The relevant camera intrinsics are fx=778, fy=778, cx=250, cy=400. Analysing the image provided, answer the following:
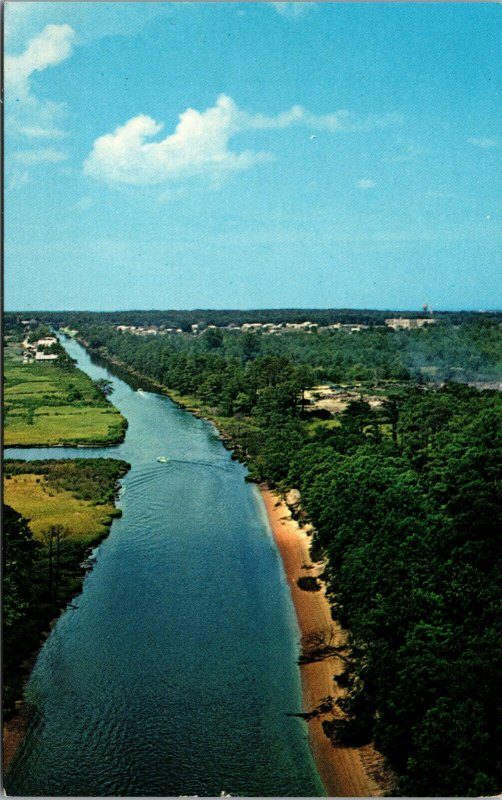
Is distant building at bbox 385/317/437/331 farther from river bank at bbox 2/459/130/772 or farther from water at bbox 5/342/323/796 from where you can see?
water at bbox 5/342/323/796

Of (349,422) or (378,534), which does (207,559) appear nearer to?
(378,534)

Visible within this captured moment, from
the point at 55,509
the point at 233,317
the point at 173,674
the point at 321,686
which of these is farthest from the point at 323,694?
the point at 233,317

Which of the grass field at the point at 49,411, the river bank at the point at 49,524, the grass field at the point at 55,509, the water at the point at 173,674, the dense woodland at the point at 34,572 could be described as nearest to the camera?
the water at the point at 173,674

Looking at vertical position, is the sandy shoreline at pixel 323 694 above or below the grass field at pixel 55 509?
below

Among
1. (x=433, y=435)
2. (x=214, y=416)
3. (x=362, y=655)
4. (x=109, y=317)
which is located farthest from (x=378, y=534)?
(x=109, y=317)

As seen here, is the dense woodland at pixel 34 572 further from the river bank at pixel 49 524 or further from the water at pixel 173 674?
the water at pixel 173 674

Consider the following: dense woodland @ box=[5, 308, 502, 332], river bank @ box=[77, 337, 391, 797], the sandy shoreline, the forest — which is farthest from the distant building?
the sandy shoreline

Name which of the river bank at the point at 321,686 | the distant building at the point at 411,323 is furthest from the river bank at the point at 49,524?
the distant building at the point at 411,323
